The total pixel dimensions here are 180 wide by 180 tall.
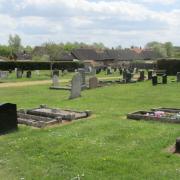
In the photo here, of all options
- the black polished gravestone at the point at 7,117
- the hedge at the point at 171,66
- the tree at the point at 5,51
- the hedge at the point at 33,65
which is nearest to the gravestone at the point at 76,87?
the black polished gravestone at the point at 7,117

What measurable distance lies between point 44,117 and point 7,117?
2.22m

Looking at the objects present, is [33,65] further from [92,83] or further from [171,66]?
[92,83]

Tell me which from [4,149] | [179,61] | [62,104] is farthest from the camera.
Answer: [179,61]

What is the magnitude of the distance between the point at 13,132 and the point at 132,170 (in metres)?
5.29

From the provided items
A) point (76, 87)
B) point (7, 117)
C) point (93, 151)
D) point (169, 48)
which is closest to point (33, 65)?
point (76, 87)

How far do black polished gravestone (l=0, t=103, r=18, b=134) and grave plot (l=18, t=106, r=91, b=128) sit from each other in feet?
3.12

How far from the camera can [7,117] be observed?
12031 millimetres

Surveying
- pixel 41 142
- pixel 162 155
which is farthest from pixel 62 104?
pixel 162 155

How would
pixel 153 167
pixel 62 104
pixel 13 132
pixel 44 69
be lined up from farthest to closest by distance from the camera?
pixel 44 69, pixel 62 104, pixel 13 132, pixel 153 167

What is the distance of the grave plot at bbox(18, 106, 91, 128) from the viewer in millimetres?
13062

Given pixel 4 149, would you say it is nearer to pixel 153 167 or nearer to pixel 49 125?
pixel 49 125

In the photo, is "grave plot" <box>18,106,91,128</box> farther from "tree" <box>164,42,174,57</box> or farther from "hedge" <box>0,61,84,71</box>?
"tree" <box>164,42,174,57</box>

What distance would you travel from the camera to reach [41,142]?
10438 millimetres

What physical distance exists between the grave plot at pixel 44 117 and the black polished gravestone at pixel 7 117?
0.95 m
